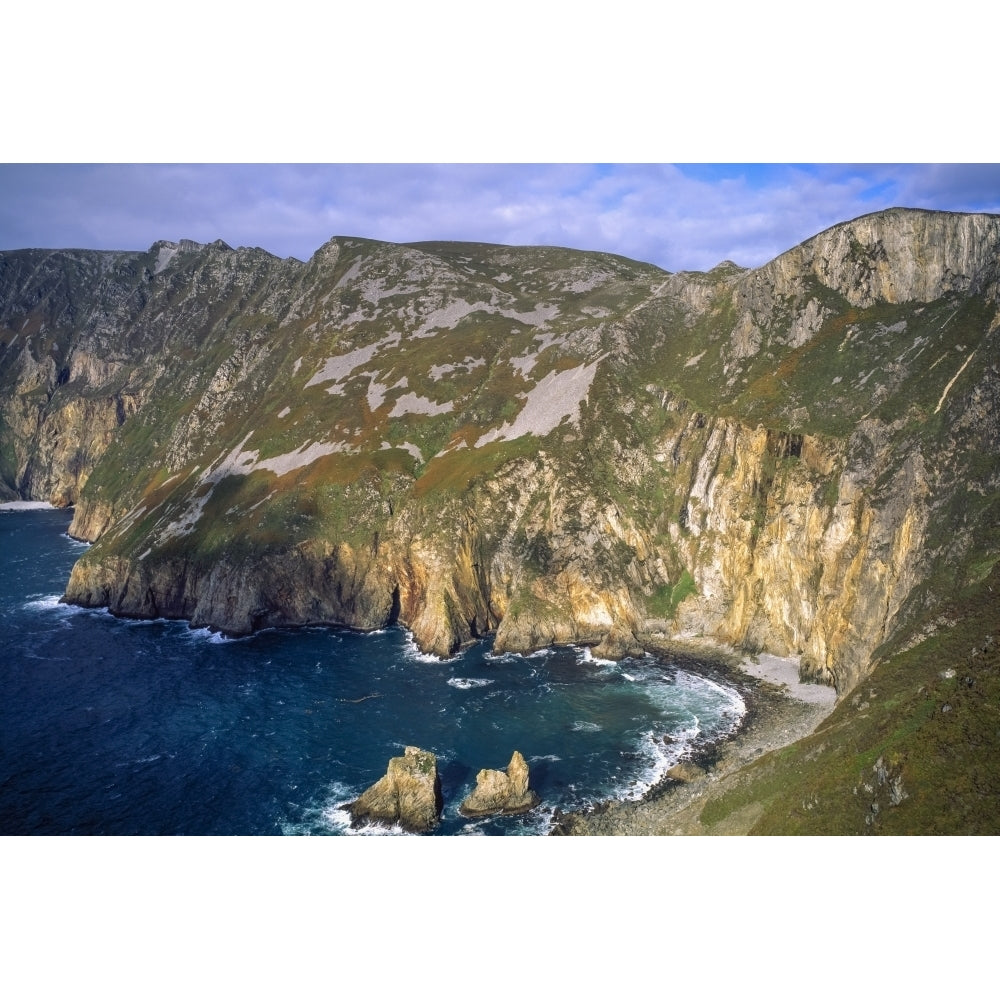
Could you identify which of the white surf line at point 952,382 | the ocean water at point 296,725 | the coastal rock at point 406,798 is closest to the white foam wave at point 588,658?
the ocean water at point 296,725

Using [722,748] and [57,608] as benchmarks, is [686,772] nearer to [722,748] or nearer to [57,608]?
[722,748]

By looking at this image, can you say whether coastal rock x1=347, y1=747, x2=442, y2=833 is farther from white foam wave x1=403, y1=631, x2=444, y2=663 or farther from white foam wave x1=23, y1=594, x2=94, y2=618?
white foam wave x1=23, y1=594, x2=94, y2=618

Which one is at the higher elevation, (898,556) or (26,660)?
(898,556)

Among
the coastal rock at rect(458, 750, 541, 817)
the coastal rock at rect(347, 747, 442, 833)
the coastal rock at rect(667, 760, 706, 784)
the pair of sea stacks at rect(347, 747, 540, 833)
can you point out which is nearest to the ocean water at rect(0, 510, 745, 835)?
the coastal rock at rect(458, 750, 541, 817)

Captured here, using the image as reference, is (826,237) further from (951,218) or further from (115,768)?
(115,768)

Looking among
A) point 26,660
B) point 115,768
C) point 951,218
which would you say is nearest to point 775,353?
point 951,218

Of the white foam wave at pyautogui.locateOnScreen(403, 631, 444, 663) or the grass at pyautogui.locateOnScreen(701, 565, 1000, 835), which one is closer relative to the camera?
the grass at pyautogui.locateOnScreen(701, 565, 1000, 835)
